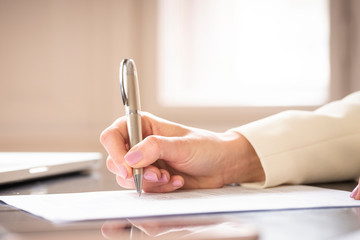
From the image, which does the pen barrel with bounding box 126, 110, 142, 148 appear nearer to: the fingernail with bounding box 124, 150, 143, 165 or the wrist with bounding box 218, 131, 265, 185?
the fingernail with bounding box 124, 150, 143, 165

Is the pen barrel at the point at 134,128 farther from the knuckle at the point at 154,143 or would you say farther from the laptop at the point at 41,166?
the laptop at the point at 41,166

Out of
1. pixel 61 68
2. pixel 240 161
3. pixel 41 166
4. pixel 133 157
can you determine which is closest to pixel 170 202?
pixel 133 157

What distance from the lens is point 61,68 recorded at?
2137 millimetres

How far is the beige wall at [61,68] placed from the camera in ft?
6.85

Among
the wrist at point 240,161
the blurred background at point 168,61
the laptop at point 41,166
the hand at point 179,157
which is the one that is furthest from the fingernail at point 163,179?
the blurred background at point 168,61

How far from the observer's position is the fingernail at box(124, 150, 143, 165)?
64 cm

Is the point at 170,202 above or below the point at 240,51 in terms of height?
below

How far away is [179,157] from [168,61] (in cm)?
155

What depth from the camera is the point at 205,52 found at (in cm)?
221

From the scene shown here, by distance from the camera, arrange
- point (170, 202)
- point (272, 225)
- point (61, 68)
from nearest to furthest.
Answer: point (272, 225) < point (170, 202) < point (61, 68)

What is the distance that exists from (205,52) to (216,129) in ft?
1.27

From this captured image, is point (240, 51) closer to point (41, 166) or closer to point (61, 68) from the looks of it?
point (61, 68)

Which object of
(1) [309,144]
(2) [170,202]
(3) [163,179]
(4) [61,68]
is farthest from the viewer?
(4) [61,68]

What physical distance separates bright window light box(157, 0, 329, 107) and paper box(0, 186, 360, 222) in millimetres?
1493
